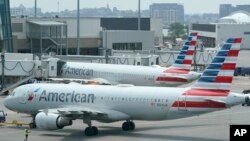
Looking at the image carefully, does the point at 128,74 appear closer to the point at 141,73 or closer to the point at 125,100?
the point at 141,73

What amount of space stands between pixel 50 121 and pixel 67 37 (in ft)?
289

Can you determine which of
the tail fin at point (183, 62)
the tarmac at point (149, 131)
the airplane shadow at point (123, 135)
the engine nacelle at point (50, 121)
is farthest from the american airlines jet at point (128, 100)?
the tail fin at point (183, 62)

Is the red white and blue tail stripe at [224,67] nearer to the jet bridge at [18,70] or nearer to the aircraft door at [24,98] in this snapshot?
the aircraft door at [24,98]

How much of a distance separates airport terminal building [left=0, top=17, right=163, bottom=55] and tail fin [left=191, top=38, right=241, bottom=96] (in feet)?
274

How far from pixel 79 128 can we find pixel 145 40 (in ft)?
305

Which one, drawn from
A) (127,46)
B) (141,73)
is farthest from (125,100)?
(127,46)

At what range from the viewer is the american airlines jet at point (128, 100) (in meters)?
54.5

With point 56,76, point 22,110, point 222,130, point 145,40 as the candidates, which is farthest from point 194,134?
point 145,40

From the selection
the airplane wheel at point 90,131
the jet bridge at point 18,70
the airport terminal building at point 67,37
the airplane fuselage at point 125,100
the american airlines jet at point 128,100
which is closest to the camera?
the american airlines jet at point 128,100

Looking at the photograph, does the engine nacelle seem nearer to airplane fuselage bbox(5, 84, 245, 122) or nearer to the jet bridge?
airplane fuselage bbox(5, 84, 245, 122)

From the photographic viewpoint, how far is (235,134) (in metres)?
33.9

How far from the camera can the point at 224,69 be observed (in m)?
54.6

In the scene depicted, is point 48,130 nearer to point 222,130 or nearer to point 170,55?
point 222,130

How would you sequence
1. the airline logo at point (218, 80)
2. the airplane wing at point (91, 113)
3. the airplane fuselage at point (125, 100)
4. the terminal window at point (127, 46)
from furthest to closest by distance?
the terminal window at point (127, 46)
the airplane wing at point (91, 113)
the airplane fuselage at point (125, 100)
the airline logo at point (218, 80)
